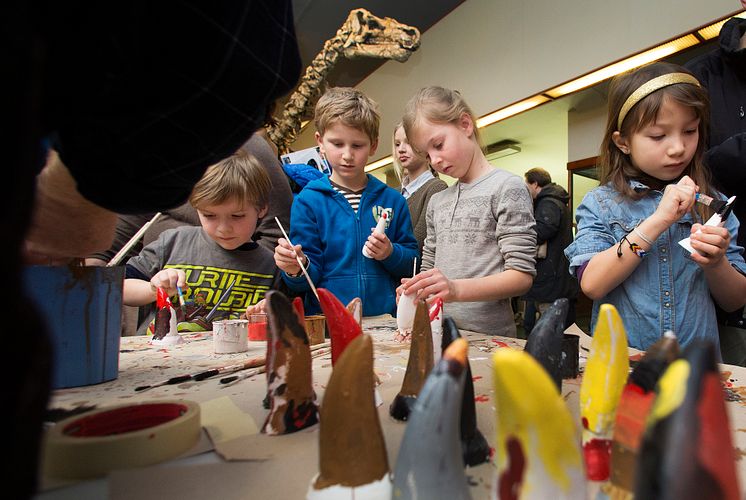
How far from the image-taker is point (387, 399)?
0.65 m

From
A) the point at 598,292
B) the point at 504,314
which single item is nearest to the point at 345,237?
the point at 504,314

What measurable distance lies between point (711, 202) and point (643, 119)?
0.89 feet

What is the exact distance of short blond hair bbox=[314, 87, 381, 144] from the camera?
1.54m

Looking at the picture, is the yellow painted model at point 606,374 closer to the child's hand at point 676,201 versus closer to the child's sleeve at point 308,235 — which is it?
the child's hand at point 676,201

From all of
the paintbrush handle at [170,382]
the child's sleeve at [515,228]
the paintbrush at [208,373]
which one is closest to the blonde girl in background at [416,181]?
the child's sleeve at [515,228]

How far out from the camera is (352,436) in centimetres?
40

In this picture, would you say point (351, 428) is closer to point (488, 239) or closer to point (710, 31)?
point (488, 239)

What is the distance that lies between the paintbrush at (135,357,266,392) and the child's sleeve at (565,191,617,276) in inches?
34.8

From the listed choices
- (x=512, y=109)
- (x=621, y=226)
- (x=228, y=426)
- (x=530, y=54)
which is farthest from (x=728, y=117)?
(x=512, y=109)

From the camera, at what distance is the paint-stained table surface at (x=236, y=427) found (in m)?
0.41

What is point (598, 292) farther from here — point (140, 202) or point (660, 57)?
point (660, 57)

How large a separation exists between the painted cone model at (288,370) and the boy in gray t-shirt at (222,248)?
3.17 ft

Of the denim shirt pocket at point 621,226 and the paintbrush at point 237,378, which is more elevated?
the denim shirt pocket at point 621,226

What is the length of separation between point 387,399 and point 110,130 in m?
0.49
